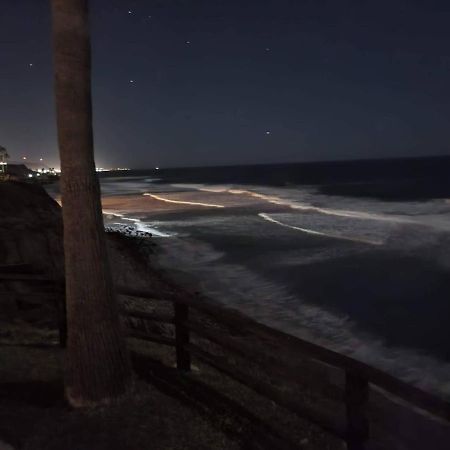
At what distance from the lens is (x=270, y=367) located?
16.7 ft

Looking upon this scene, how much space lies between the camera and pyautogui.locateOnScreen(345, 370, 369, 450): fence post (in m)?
4.00

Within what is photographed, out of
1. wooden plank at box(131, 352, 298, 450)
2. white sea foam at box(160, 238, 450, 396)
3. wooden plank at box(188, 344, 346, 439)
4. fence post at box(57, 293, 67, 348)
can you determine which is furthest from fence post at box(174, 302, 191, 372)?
white sea foam at box(160, 238, 450, 396)

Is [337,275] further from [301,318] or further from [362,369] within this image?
[362,369]

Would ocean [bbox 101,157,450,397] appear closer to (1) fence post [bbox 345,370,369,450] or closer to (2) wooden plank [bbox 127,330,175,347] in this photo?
(2) wooden plank [bbox 127,330,175,347]

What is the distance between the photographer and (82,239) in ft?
17.0

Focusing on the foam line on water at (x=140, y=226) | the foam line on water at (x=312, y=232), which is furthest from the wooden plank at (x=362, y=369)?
the foam line on water at (x=140, y=226)

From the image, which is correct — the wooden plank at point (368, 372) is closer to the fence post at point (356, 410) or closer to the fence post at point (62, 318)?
the fence post at point (356, 410)

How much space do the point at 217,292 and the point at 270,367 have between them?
12658 mm

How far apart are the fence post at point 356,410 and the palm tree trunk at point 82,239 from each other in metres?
2.49

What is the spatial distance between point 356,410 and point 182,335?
2.76 m

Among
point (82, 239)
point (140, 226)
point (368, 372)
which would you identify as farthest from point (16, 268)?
point (140, 226)

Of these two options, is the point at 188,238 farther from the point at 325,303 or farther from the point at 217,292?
the point at 325,303

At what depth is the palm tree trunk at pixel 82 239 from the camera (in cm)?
496

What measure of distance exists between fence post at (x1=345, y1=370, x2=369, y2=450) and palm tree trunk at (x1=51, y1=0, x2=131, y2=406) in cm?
249
